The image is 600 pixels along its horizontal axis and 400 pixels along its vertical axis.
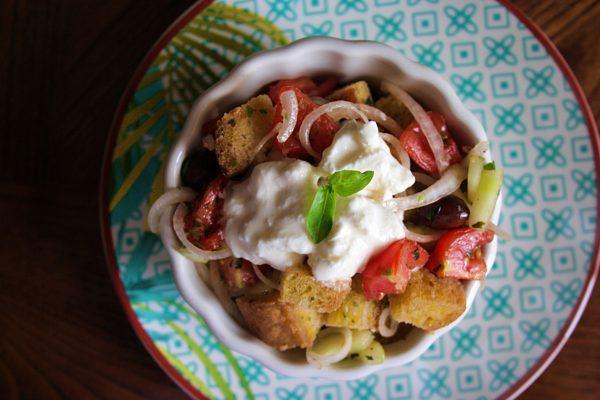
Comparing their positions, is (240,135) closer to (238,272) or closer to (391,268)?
(238,272)

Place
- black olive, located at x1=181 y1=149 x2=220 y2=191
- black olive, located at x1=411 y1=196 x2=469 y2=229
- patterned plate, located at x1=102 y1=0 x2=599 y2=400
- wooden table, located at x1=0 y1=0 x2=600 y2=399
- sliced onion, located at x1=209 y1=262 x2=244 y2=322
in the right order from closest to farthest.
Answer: black olive, located at x1=411 y1=196 x2=469 y2=229 < black olive, located at x1=181 y1=149 x2=220 y2=191 < sliced onion, located at x1=209 y1=262 x2=244 y2=322 < patterned plate, located at x1=102 y1=0 x2=599 y2=400 < wooden table, located at x1=0 y1=0 x2=600 y2=399

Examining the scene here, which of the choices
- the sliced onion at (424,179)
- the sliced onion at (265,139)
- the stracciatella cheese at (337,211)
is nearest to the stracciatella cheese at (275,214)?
the stracciatella cheese at (337,211)

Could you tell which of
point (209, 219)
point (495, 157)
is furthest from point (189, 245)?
point (495, 157)

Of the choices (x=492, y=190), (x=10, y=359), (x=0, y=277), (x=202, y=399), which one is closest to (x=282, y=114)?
(x=492, y=190)

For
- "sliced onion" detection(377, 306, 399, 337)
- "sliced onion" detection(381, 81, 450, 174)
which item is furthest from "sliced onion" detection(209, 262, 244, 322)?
"sliced onion" detection(381, 81, 450, 174)

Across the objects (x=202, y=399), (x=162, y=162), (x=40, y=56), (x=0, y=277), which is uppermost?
(x=40, y=56)

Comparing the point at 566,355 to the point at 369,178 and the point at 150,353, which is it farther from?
the point at 150,353

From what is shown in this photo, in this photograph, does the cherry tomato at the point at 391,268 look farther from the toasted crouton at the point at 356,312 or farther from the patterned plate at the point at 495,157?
the patterned plate at the point at 495,157

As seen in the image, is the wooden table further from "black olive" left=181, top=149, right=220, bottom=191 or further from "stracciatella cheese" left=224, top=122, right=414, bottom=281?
"stracciatella cheese" left=224, top=122, right=414, bottom=281
